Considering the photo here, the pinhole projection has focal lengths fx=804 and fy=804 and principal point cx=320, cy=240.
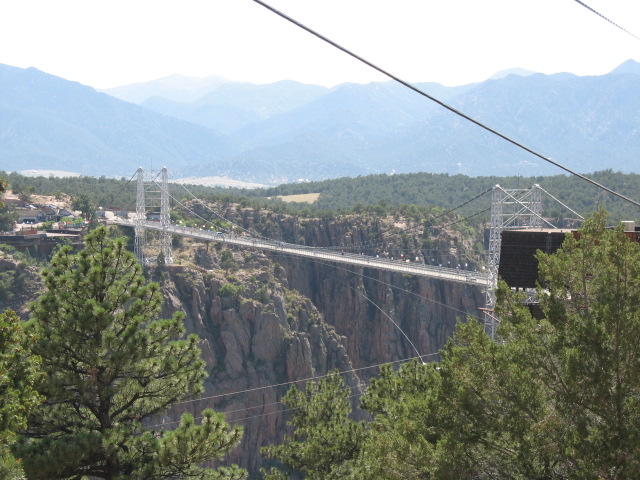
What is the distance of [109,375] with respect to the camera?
14922 mm

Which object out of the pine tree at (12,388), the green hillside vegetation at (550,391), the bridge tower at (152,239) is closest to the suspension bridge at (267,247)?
the bridge tower at (152,239)

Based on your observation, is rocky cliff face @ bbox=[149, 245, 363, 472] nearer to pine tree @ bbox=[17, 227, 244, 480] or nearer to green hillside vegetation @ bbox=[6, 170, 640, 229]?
green hillside vegetation @ bbox=[6, 170, 640, 229]

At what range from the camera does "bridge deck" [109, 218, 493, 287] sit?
176 feet

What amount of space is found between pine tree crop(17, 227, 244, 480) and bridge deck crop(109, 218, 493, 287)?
37040mm

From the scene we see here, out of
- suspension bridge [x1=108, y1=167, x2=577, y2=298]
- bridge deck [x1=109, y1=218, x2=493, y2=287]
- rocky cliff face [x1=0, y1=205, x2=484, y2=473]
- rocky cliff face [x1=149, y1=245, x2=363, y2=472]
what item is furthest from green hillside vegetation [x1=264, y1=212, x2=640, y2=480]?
bridge deck [x1=109, y1=218, x2=493, y2=287]

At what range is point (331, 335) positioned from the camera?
2432 inches

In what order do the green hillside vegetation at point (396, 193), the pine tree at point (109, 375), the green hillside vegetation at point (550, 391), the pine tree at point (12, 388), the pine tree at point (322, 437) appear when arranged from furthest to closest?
the green hillside vegetation at point (396, 193) < the pine tree at point (322, 437) < the pine tree at point (109, 375) < the green hillside vegetation at point (550, 391) < the pine tree at point (12, 388)

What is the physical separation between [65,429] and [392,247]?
6087 cm

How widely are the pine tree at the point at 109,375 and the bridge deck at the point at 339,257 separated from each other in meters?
37.0

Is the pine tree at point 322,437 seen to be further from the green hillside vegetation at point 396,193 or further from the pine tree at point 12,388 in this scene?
the green hillside vegetation at point 396,193

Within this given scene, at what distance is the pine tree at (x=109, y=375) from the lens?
1426 cm

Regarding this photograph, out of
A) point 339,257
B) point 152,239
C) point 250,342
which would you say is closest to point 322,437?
point 250,342

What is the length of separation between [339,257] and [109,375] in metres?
46.4

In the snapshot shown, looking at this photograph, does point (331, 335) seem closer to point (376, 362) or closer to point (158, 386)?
point (376, 362)
